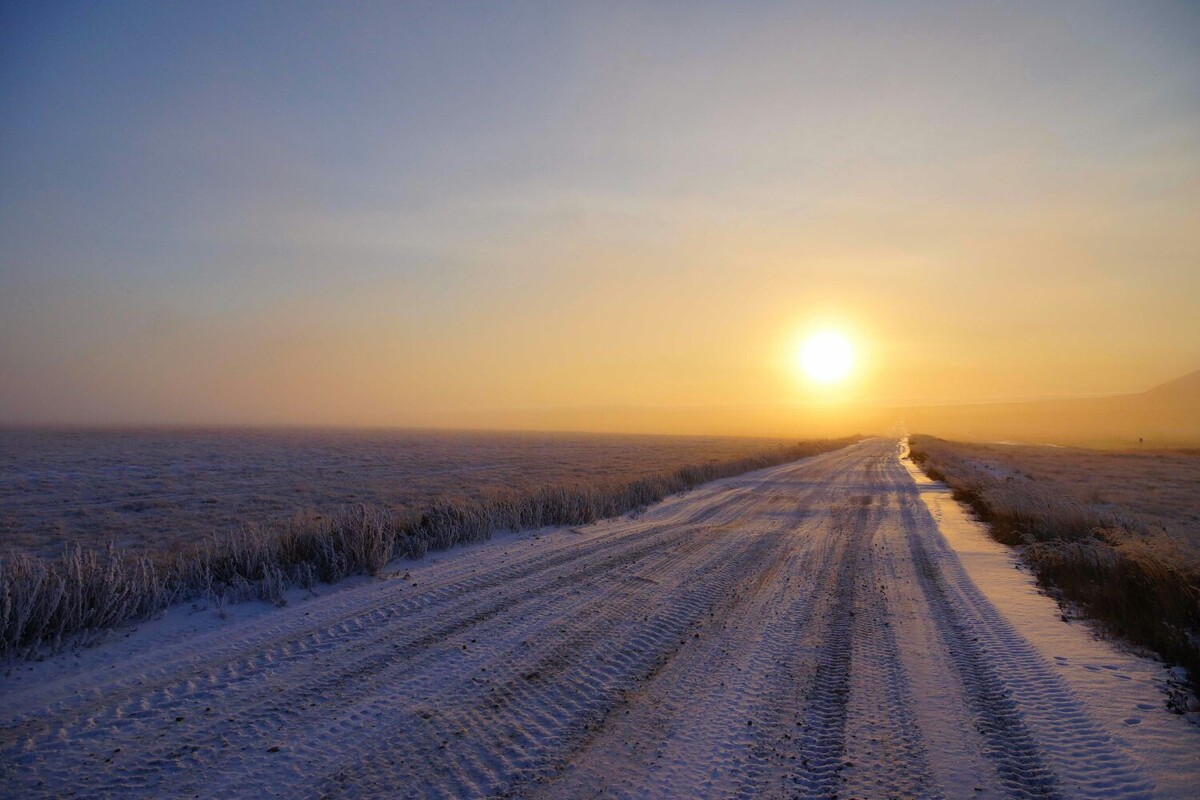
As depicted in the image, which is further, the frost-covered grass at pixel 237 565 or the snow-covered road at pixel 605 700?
the frost-covered grass at pixel 237 565

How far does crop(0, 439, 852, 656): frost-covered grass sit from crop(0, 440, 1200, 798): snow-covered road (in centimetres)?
54

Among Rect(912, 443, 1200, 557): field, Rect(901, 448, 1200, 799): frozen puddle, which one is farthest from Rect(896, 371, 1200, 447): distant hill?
Rect(901, 448, 1200, 799): frozen puddle

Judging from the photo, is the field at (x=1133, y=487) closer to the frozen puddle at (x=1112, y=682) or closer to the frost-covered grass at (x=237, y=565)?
the frozen puddle at (x=1112, y=682)

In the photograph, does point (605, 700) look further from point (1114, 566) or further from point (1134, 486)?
point (1134, 486)

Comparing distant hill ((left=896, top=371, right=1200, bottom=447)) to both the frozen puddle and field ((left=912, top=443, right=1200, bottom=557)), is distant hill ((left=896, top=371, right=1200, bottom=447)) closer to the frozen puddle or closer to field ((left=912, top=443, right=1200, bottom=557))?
field ((left=912, top=443, right=1200, bottom=557))

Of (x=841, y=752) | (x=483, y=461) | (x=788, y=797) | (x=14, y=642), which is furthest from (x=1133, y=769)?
(x=483, y=461)

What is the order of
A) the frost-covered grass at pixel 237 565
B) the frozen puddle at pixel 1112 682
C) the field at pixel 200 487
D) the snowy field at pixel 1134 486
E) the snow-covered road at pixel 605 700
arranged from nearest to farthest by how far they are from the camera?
1. the snow-covered road at pixel 605 700
2. the frozen puddle at pixel 1112 682
3. the frost-covered grass at pixel 237 565
4. the snowy field at pixel 1134 486
5. the field at pixel 200 487

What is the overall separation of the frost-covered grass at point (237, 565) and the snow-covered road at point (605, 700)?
54 centimetres

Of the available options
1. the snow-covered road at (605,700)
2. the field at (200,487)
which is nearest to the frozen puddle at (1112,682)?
the snow-covered road at (605,700)

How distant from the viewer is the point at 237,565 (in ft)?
26.2

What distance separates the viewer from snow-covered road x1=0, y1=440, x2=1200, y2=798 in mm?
3611

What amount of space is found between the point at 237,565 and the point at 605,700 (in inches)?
243

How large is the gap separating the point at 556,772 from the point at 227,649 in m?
3.96

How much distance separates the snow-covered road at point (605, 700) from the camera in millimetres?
3611
